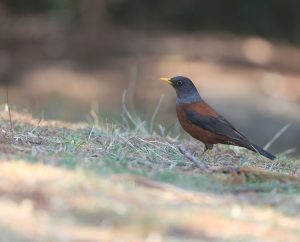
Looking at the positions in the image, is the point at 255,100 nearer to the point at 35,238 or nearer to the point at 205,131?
the point at 205,131

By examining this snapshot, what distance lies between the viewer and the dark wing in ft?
29.1

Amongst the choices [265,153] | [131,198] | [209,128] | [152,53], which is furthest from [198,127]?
[152,53]

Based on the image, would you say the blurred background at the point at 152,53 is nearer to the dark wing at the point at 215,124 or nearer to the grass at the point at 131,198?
the dark wing at the point at 215,124

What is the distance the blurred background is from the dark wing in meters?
9.43

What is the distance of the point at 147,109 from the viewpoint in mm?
18562

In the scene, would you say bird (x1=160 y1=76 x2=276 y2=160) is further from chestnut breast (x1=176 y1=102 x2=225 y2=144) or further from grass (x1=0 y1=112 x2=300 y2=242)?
grass (x1=0 y1=112 x2=300 y2=242)

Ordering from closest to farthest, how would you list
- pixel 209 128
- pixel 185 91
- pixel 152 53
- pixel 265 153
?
1. pixel 265 153
2. pixel 209 128
3. pixel 185 91
4. pixel 152 53

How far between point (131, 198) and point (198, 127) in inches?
142

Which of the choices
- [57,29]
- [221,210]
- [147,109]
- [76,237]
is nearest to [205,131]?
[221,210]

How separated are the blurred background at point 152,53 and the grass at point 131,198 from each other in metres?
11.6

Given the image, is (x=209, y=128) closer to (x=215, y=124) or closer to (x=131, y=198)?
(x=215, y=124)

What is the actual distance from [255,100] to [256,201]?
13741 millimetres

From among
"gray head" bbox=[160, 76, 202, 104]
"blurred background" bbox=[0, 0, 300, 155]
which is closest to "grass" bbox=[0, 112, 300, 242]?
"gray head" bbox=[160, 76, 202, 104]

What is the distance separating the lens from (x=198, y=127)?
8977 millimetres
